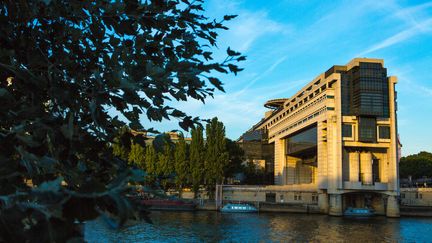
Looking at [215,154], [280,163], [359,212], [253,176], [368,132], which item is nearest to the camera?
[359,212]

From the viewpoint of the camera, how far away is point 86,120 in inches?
142

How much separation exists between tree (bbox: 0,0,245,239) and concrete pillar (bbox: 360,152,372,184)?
229 ft

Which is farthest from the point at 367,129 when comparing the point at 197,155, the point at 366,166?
the point at 197,155

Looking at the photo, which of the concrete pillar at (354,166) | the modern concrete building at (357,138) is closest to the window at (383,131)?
the modern concrete building at (357,138)

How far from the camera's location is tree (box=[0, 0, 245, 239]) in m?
2.02

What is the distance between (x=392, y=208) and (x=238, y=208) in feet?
73.5

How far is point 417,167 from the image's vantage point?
11494 centimetres

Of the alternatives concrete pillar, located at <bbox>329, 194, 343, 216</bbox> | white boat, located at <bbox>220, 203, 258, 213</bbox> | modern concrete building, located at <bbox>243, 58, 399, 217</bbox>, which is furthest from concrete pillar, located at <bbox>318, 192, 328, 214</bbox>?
white boat, located at <bbox>220, 203, 258, 213</bbox>

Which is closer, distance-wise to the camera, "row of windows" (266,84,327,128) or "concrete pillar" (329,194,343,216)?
"concrete pillar" (329,194,343,216)

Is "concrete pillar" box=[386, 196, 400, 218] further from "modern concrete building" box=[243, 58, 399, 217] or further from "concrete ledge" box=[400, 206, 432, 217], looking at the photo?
"concrete ledge" box=[400, 206, 432, 217]

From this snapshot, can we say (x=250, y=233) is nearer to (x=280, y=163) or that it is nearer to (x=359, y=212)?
(x=359, y=212)

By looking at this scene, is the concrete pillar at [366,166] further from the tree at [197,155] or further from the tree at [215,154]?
the tree at [197,155]

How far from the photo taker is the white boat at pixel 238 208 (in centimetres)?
6631

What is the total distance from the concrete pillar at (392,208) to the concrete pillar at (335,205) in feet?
22.2
